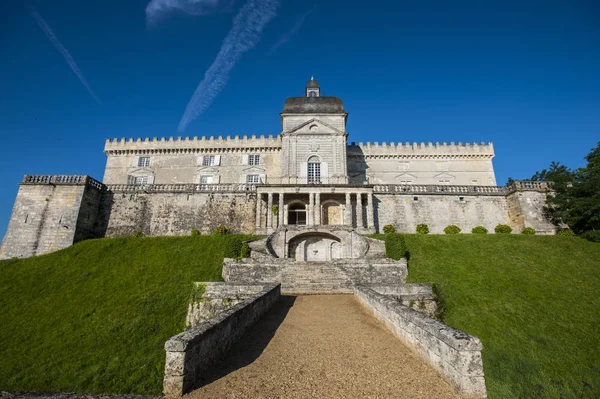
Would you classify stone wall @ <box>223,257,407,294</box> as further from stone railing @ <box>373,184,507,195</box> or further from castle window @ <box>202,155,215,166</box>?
castle window @ <box>202,155,215,166</box>

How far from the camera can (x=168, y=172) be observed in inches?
1363

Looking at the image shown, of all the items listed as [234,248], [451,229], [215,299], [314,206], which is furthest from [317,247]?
[215,299]

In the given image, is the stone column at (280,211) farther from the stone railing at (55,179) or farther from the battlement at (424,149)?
Result: the stone railing at (55,179)

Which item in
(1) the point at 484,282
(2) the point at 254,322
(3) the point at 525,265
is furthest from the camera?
(3) the point at 525,265

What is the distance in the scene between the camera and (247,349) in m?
6.32

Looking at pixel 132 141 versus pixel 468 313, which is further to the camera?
pixel 132 141

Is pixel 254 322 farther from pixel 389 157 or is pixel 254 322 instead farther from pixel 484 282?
pixel 389 157

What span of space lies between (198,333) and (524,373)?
10.4 m

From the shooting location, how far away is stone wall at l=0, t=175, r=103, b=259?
23.0 meters

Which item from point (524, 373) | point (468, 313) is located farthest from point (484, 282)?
point (524, 373)

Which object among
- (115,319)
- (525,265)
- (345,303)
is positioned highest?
(525,265)

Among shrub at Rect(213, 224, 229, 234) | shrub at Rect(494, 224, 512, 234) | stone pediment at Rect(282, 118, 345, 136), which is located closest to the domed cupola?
stone pediment at Rect(282, 118, 345, 136)

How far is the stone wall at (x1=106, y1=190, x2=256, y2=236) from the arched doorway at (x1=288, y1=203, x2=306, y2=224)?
136 inches

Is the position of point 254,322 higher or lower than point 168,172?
lower
